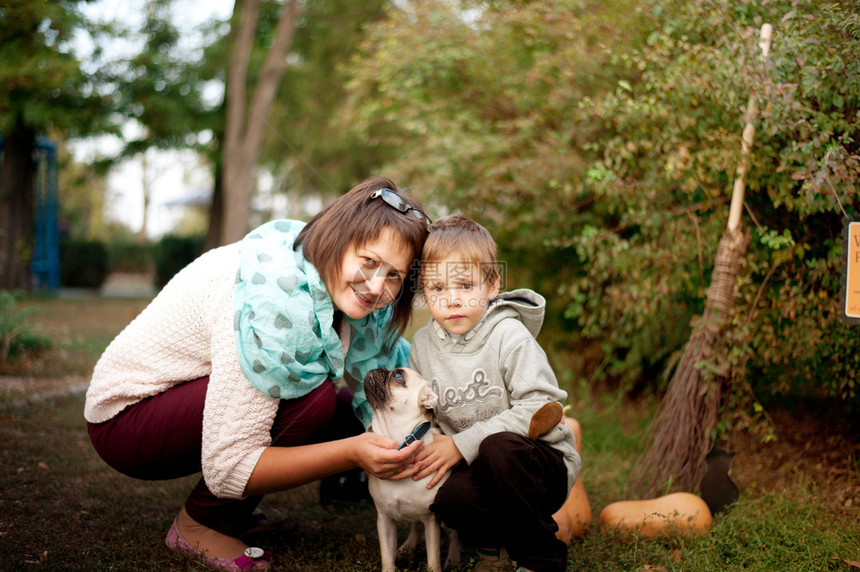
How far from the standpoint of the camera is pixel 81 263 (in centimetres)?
1459

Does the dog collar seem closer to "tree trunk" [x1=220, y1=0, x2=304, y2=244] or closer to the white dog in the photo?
the white dog

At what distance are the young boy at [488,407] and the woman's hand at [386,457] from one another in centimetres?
4

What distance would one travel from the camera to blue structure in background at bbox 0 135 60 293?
11953 mm

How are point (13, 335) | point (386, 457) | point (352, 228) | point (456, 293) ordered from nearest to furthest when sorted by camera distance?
point (386, 457) → point (352, 228) → point (456, 293) → point (13, 335)

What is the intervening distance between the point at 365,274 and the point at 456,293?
353mm

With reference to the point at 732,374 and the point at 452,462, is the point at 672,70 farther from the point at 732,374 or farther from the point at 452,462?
the point at 452,462

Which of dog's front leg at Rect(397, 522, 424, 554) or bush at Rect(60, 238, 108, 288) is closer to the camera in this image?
dog's front leg at Rect(397, 522, 424, 554)

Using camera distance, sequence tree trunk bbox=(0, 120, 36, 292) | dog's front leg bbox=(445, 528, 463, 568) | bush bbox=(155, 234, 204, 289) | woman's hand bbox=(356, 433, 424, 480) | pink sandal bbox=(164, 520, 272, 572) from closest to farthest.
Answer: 1. woman's hand bbox=(356, 433, 424, 480)
2. pink sandal bbox=(164, 520, 272, 572)
3. dog's front leg bbox=(445, 528, 463, 568)
4. tree trunk bbox=(0, 120, 36, 292)
5. bush bbox=(155, 234, 204, 289)

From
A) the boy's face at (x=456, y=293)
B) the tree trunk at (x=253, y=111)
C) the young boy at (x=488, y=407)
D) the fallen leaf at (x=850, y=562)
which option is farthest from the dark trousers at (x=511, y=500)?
the tree trunk at (x=253, y=111)

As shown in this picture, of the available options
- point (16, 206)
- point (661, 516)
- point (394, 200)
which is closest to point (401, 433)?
point (394, 200)

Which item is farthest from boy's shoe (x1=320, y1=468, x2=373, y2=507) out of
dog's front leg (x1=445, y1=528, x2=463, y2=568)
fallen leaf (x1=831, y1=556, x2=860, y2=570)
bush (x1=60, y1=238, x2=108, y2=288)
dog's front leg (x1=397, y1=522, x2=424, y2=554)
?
bush (x1=60, y1=238, x2=108, y2=288)

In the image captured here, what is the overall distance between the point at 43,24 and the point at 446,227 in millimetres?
9548

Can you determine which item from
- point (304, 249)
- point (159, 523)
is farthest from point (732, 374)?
point (159, 523)

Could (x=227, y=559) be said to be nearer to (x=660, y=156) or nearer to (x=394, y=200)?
(x=394, y=200)
